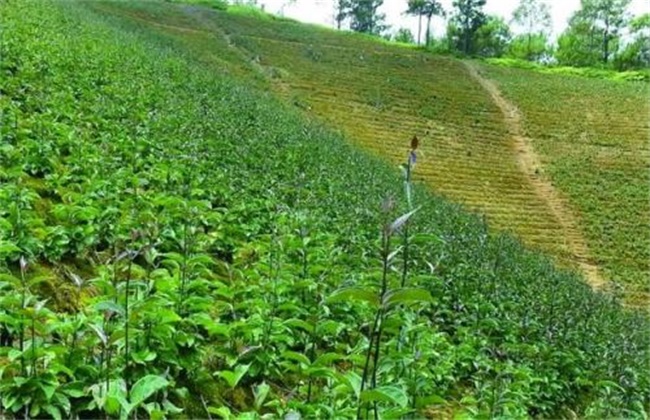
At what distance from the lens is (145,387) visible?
2.07m

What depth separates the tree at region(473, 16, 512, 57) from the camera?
185 feet

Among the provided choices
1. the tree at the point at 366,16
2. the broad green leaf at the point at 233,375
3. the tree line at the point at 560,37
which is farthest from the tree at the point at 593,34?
the broad green leaf at the point at 233,375

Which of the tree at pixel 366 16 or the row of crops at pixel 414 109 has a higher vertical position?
the tree at pixel 366 16

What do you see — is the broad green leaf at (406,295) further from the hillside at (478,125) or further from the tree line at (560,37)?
the tree line at (560,37)

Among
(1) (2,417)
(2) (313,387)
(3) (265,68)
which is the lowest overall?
(2) (313,387)

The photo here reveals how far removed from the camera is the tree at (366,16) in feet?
220

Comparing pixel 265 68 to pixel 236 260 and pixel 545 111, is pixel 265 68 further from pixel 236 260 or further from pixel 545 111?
pixel 236 260

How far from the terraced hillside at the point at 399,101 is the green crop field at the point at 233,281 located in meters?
5.86

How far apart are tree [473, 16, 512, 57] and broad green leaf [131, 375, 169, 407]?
185 feet

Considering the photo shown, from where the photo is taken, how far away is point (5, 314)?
2.33 m

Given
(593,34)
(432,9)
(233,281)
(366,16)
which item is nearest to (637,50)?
(593,34)

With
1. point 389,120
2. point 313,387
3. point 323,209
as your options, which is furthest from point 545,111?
point 313,387

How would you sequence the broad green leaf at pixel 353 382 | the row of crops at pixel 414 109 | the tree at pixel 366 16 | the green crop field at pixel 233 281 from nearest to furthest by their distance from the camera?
the broad green leaf at pixel 353 382 → the green crop field at pixel 233 281 → the row of crops at pixel 414 109 → the tree at pixel 366 16

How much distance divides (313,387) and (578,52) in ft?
195
